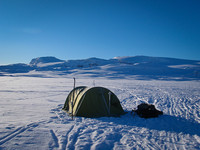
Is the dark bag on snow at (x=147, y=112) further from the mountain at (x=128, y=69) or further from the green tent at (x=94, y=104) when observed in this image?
the mountain at (x=128, y=69)

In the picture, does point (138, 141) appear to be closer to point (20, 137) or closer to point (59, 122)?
point (59, 122)

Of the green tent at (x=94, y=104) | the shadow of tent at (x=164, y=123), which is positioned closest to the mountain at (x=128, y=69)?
the shadow of tent at (x=164, y=123)

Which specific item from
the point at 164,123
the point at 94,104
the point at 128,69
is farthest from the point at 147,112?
the point at 128,69

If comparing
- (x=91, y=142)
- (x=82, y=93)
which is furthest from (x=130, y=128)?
(x=82, y=93)

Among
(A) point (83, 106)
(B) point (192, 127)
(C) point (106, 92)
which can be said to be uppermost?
(C) point (106, 92)

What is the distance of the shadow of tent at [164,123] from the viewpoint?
6604 mm

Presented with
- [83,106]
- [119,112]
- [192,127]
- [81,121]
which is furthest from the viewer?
[119,112]

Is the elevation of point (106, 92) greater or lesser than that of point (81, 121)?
greater

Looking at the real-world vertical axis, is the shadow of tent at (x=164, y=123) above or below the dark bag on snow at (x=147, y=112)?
below

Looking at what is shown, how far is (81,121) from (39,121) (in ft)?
7.31

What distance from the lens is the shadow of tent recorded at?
660cm

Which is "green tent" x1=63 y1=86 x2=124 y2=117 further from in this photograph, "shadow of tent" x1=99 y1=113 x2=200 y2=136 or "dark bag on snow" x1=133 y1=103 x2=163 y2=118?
"dark bag on snow" x1=133 y1=103 x2=163 y2=118

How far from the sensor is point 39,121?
7168mm

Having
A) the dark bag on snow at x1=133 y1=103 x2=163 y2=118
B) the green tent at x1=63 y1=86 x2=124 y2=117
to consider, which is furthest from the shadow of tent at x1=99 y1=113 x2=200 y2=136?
the green tent at x1=63 y1=86 x2=124 y2=117
